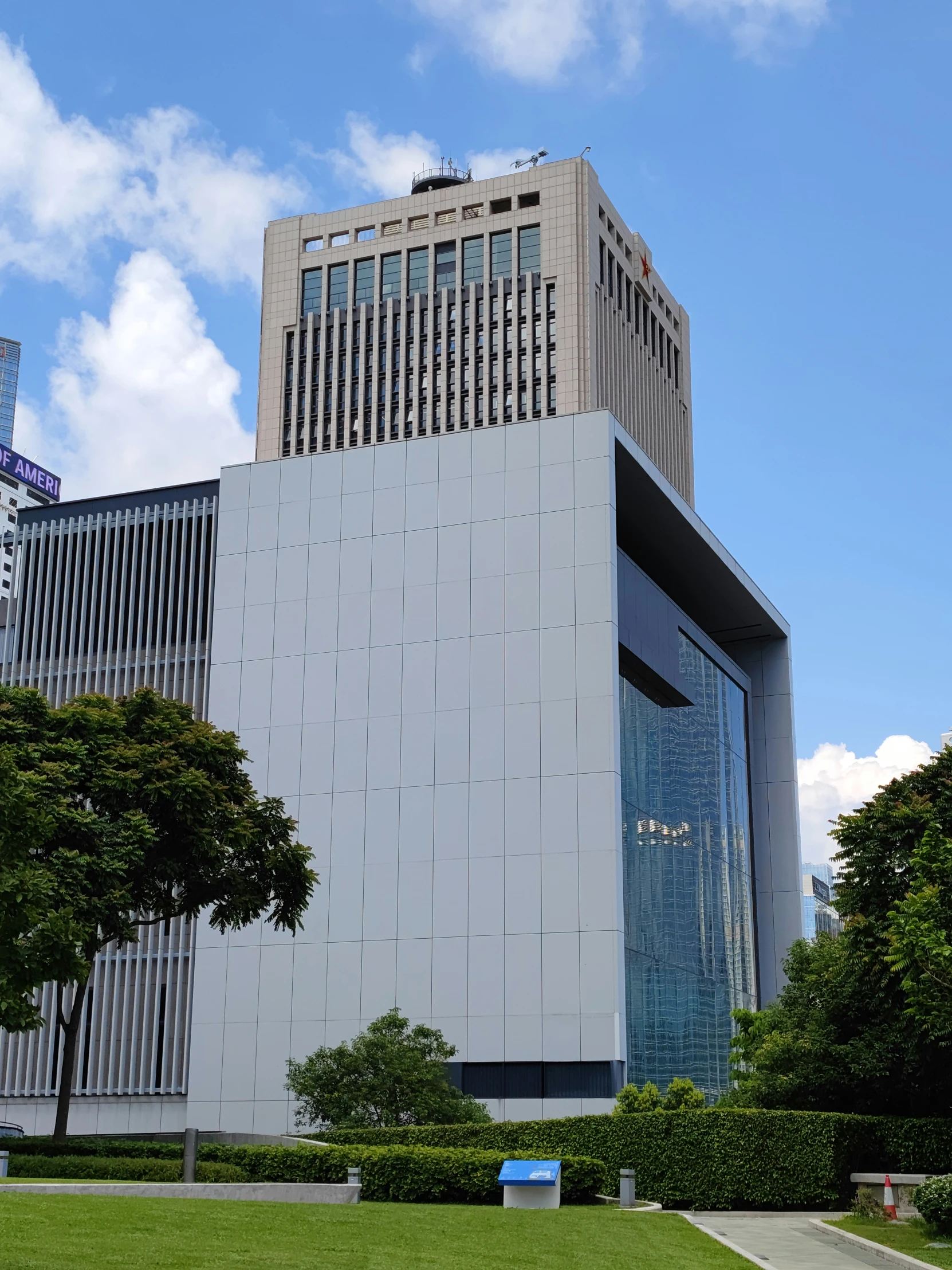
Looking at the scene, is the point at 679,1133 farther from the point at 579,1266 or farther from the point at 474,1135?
the point at 579,1266

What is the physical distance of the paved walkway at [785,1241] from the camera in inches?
730

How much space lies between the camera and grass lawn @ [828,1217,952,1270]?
732 inches

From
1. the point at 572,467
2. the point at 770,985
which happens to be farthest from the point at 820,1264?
the point at 770,985

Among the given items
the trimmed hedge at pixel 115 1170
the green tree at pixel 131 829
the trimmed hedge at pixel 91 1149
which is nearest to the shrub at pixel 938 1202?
the trimmed hedge at pixel 115 1170

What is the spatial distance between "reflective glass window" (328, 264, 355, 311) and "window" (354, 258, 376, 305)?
102 cm

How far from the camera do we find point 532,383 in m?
106

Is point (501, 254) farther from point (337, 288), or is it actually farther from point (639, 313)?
point (639, 313)

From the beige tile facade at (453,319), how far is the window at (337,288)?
5.3 inches

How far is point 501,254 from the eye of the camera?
111m

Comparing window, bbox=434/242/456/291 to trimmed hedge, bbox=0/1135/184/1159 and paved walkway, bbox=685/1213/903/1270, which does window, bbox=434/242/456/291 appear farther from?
paved walkway, bbox=685/1213/903/1270

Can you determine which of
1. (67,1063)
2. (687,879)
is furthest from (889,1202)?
(687,879)

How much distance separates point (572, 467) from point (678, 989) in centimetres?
1615

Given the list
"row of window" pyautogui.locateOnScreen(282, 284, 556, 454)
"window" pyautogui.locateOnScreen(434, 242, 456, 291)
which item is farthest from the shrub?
"window" pyautogui.locateOnScreen(434, 242, 456, 291)

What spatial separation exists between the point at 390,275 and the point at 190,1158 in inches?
3769
